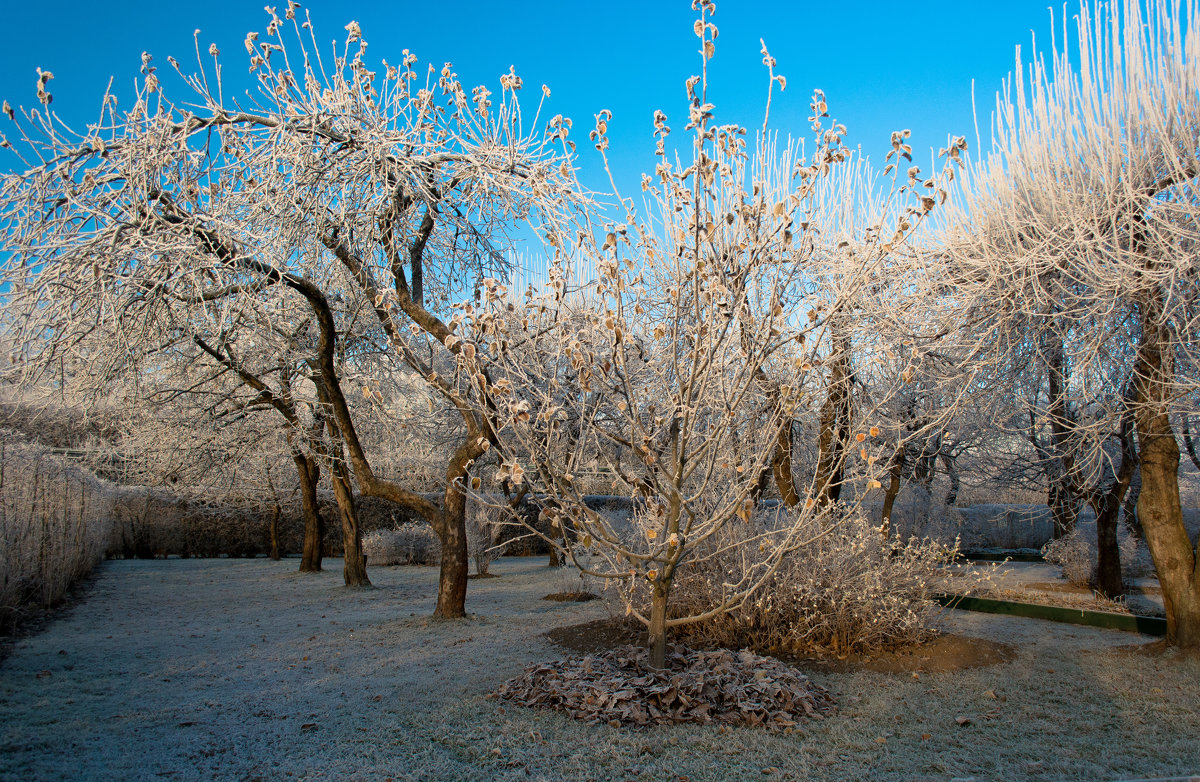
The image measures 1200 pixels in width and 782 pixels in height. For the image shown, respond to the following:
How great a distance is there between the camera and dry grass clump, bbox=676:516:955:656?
211 inches

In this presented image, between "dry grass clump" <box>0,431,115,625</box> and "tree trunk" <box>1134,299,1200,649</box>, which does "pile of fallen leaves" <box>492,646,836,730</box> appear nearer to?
"tree trunk" <box>1134,299,1200,649</box>

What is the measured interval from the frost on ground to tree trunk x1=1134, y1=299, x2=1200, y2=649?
1.28 feet

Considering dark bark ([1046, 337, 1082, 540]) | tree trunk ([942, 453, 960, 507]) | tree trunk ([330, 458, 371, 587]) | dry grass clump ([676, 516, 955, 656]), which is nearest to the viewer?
dry grass clump ([676, 516, 955, 656])

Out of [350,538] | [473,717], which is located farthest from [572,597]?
[473,717]

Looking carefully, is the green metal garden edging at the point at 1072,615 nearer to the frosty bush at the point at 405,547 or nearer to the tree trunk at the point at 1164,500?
the tree trunk at the point at 1164,500

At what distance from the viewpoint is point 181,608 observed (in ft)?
26.7

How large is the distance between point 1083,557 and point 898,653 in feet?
22.0

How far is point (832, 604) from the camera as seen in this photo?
5.32 m

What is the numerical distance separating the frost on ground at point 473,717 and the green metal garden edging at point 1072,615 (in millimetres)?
185

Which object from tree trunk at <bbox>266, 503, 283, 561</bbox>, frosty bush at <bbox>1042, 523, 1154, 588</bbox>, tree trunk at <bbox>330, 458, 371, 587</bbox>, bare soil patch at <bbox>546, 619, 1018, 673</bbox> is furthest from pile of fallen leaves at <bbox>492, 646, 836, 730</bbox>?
tree trunk at <bbox>266, 503, 283, 561</bbox>

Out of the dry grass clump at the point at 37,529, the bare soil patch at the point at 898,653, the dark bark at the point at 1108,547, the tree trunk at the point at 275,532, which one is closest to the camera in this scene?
the bare soil patch at the point at 898,653

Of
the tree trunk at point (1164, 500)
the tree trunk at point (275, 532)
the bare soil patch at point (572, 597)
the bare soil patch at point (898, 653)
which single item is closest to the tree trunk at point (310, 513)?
the tree trunk at point (275, 532)

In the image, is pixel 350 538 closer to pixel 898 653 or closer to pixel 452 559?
pixel 452 559

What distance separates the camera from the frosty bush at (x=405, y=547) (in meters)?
14.8
